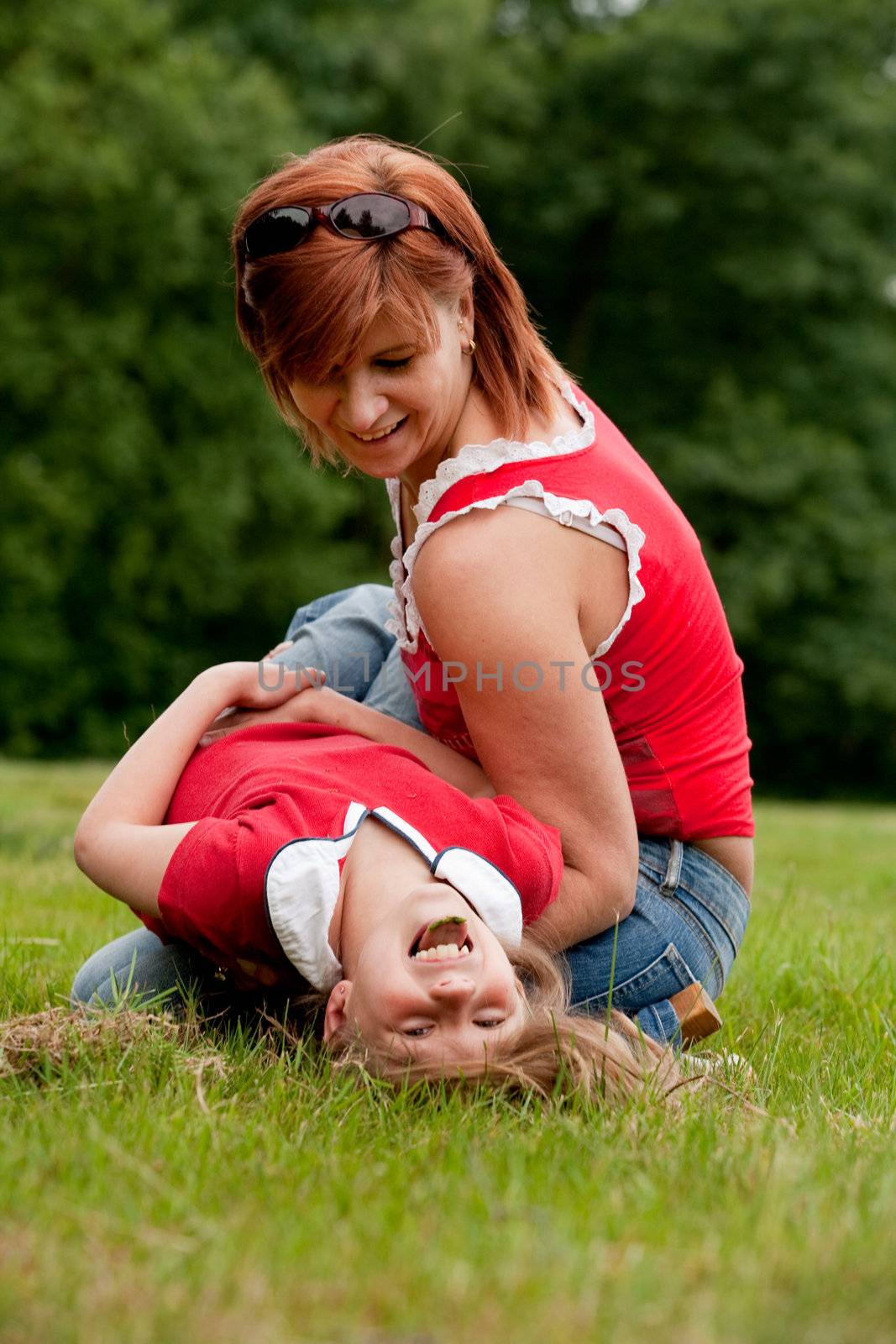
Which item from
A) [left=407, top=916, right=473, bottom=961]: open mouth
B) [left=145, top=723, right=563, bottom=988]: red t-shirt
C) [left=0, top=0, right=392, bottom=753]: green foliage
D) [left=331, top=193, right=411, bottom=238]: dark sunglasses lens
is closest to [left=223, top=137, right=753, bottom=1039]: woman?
[left=331, top=193, right=411, bottom=238]: dark sunglasses lens

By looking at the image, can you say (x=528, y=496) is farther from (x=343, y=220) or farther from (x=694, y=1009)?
(x=694, y=1009)

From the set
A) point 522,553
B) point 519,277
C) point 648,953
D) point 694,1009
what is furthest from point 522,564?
point 519,277

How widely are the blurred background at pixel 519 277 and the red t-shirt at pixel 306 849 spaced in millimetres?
13966

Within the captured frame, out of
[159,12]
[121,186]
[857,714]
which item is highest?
[159,12]

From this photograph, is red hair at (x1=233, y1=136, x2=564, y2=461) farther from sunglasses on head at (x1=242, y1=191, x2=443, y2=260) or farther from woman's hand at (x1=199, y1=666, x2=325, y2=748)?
woman's hand at (x1=199, y1=666, x2=325, y2=748)

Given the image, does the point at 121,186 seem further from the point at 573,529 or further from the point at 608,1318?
the point at 608,1318

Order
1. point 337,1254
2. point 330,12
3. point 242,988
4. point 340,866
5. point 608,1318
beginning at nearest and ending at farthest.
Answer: point 608,1318, point 337,1254, point 340,866, point 242,988, point 330,12

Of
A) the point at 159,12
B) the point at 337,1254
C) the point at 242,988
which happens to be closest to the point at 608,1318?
the point at 337,1254

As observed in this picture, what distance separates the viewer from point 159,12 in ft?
55.1

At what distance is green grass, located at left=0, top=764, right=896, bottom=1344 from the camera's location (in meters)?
1.45

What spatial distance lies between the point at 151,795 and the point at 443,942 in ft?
2.49

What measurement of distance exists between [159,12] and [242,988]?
16600 millimetres

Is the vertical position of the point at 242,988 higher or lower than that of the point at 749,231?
lower

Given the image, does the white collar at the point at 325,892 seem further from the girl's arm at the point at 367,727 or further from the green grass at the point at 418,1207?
the girl's arm at the point at 367,727
